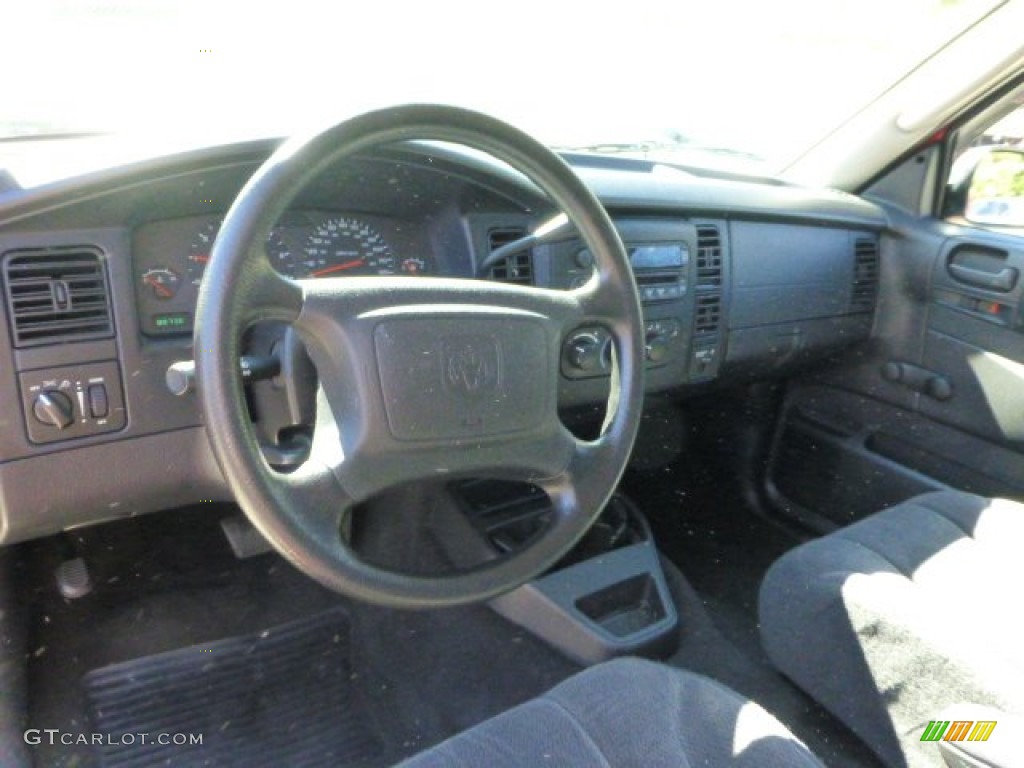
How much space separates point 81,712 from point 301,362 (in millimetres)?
992

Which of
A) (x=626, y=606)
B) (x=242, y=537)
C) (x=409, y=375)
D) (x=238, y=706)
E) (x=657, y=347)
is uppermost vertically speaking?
(x=409, y=375)

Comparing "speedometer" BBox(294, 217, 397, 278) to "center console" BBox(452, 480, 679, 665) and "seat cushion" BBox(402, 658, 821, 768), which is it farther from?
"seat cushion" BBox(402, 658, 821, 768)

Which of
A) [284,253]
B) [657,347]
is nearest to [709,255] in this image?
[657,347]

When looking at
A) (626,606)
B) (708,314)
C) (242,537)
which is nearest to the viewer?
(242,537)

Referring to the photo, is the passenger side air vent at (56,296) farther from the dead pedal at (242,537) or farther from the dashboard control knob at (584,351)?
the dashboard control knob at (584,351)

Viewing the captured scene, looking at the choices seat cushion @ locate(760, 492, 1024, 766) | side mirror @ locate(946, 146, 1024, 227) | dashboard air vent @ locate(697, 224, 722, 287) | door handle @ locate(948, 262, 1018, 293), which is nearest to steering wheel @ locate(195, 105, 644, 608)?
seat cushion @ locate(760, 492, 1024, 766)

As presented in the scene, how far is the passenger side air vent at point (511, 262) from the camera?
5.41ft

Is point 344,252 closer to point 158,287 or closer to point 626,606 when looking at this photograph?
point 158,287

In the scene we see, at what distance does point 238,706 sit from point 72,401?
2.74 ft

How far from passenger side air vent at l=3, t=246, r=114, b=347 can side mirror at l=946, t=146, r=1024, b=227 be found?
2.04 meters

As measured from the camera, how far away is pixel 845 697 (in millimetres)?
1580

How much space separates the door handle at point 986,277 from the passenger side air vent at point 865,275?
0.20 meters

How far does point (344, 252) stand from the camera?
156 centimetres

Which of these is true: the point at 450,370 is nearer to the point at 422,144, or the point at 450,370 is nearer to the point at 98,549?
the point at 422,144
